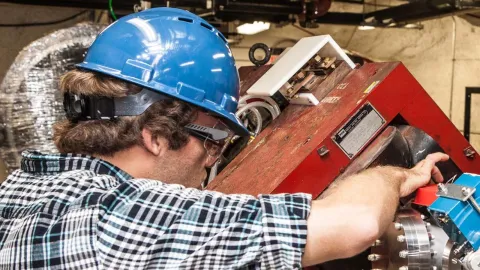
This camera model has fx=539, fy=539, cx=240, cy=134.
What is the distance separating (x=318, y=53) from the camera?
5.44ft

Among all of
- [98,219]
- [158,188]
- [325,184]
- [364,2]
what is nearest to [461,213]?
[325,184]

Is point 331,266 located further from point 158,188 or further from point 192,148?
point 158,188

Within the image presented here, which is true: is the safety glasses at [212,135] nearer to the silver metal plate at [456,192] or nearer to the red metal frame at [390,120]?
the red metal frame at [390,120]

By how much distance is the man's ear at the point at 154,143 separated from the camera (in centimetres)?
111

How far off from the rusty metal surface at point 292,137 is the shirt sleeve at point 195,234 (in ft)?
1.41

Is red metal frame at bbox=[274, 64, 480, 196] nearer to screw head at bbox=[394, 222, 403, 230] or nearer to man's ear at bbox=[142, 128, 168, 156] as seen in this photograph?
screw head at bbox=[394, 222, 403, 230]

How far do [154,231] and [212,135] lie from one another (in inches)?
14.2

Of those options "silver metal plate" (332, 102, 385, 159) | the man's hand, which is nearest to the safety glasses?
"silver metal plate" (332, 102, 385, 159)

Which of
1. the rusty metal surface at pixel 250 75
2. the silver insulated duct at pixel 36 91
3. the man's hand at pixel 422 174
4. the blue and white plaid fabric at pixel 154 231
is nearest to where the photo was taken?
the blue and white plaid fabric at pixel 154 231

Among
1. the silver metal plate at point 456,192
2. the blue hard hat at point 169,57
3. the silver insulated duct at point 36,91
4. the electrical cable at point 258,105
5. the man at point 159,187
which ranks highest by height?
the blue hard hat at point 169,57

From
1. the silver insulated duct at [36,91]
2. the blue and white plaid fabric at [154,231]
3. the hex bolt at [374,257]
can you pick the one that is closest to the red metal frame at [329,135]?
the hex bolt at [374,257]

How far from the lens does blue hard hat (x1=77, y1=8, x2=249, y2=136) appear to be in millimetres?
1139

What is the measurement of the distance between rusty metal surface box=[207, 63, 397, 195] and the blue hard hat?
0.25 metres

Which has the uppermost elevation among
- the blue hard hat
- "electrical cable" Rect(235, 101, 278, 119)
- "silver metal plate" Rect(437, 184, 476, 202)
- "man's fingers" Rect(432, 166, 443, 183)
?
the blue hard hat
